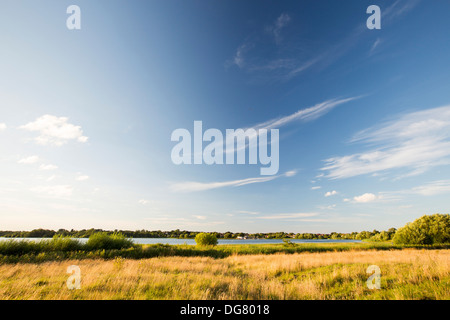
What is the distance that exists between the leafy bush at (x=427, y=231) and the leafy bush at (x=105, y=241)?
212 ft

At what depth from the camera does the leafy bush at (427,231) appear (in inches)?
1864

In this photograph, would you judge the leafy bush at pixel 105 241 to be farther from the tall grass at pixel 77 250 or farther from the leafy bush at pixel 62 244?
the leafy bush at pixel 62 244

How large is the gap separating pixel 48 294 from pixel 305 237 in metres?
161

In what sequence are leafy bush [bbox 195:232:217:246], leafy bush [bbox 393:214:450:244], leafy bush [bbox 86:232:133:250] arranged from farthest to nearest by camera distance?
leafy bush [bbox 393:214:450:244] < leafy bush [bbox 195:232:217:246] < leafy bush [bbox 86:232:133:250]

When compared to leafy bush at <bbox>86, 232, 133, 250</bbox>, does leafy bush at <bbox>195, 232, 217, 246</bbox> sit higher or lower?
lower

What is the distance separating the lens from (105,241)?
27688mm

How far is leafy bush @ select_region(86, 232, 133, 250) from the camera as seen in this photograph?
A: 26.6 m

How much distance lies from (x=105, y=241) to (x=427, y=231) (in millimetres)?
70794

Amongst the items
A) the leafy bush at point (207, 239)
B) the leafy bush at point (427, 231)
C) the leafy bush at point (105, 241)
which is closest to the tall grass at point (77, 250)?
the leafy bush at point (105, 241)

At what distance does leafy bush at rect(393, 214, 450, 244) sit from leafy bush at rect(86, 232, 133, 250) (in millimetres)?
64638

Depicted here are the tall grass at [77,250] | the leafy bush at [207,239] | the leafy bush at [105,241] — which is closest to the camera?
the tall grass at [77,250]

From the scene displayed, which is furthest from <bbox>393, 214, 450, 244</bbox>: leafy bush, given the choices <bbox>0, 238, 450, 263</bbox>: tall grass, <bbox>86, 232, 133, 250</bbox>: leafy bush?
<bbox>86, 232, 133, 250</bbox>: leafy bush

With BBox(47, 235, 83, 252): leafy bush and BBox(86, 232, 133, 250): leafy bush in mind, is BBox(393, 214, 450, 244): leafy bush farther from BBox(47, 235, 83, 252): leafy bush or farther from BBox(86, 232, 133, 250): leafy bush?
BBox(47, 235, 83, 252): leafy bush
